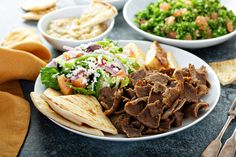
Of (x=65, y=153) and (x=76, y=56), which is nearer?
(x=65, y=153)

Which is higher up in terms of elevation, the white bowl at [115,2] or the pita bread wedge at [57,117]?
the pita bread wedge at [57,117]

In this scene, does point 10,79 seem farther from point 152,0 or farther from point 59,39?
point 152,0

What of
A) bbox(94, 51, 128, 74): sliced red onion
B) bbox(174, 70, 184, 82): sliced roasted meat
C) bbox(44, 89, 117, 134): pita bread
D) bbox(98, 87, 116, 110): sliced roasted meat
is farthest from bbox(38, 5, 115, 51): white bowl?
bbox(174, 70, 184, 82): sliced roasted meat

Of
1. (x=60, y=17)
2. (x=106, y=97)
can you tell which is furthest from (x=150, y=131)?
(x=60, y=17)

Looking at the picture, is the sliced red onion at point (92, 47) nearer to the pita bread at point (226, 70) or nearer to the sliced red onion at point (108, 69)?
the sliced red onion at point (108, 69)

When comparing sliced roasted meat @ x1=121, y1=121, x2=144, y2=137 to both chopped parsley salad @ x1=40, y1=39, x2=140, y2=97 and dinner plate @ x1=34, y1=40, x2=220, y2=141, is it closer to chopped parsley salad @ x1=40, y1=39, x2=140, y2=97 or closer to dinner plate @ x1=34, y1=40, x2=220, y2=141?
dinner plate @ x1=34, y1=40, x2=220, y2=141

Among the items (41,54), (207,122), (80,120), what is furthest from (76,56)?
(207,122)

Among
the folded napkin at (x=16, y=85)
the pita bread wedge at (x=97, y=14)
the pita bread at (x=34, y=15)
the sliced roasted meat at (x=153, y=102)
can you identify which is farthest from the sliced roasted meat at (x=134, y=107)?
the pita bread at (x=34, y=15)
